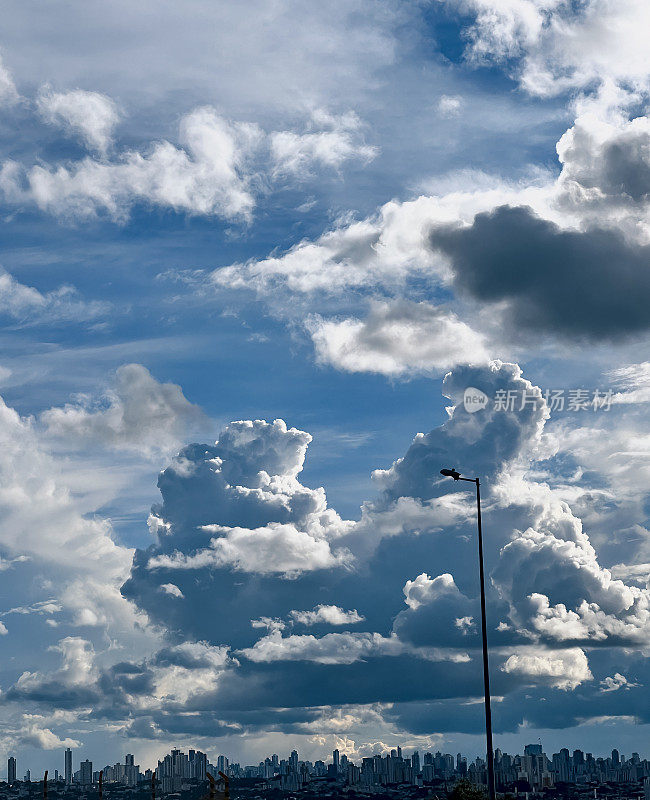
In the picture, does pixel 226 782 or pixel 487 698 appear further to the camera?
pixel 226 782

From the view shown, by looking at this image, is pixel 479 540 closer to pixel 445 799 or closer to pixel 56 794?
pixel 445 799

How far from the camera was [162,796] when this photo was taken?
13238 cm

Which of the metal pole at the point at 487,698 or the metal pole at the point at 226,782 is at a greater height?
the metal pole at the point at 487,698

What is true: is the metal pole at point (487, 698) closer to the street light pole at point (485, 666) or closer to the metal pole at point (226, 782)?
the street light pole at point (485, 666)

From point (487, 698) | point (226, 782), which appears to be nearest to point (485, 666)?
point (487, 698)

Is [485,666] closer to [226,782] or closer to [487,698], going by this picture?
[487,698]

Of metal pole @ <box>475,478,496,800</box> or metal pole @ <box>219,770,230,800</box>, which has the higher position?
metal pole @ <box>475,478,496,800</box>

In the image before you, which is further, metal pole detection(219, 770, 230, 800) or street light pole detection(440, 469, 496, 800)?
metal pole detection(219, 770, 230, 800)

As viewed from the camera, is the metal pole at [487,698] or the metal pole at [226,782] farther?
the metal pole at [226,782]

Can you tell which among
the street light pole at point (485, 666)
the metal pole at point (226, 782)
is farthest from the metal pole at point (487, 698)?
the metal pole at point (226, 782)

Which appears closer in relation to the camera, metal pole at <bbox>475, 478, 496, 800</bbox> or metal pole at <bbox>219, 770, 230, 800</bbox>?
metal pole at <bbox>475, 478, 496, 800</bbox>

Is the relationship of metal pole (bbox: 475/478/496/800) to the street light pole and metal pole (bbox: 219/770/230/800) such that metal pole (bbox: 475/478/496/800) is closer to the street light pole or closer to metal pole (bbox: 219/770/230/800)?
the street light pole

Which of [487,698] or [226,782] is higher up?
[487,698]

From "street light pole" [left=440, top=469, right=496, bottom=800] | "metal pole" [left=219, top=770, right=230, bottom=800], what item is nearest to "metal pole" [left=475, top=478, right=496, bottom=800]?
"street light pole" [left=440, top=469, right=496, bottom=800]
